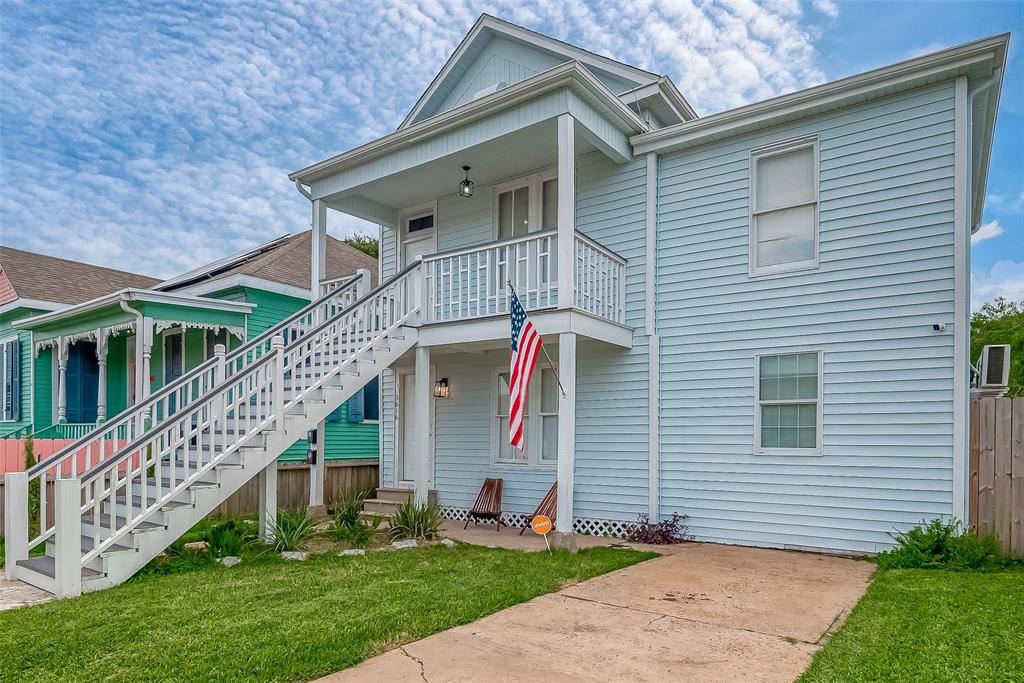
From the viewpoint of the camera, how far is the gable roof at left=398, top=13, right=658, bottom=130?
1040 centimetres

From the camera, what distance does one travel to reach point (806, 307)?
805 centimetres

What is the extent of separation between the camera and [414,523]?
837 centimetres

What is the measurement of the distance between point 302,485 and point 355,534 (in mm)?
4688

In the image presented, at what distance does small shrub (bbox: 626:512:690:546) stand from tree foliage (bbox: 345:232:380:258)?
92.6 ft

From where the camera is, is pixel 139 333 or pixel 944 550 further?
pixel 139 333

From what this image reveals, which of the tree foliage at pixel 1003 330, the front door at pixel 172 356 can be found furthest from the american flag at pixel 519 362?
the tree foliage at pixel 1003 330

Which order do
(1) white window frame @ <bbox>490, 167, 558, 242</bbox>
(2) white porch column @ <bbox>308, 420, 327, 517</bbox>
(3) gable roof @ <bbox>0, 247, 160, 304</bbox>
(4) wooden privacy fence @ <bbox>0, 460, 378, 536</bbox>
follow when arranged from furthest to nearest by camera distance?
1. (3) gable roof @ <bbox>0, 247, 160, 304</bbox>
2. (4) wooden privacy fence @ <bbox>0, 460, 378, 536</bbox>
3. (2) white porch column @ <bbox>308, 420, 327, 517</bbox>
4. (1) white window frame @ <bbox>490, 167, 558, 242</bbox>

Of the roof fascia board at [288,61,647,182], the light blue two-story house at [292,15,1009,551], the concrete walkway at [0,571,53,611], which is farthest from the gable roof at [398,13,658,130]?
the concrete walkway at [0,571,53,611]

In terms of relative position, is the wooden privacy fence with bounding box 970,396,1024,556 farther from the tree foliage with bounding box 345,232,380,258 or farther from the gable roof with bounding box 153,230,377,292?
the tree foliage with bounding box 345,232,380,258

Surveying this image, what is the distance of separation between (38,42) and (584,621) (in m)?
16.5

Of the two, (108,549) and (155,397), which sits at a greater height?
(155,397)

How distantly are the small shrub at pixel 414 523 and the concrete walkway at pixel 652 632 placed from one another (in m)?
2.74

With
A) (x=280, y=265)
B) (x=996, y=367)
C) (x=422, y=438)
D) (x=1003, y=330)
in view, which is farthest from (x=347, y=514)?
(x=1003, y=330)

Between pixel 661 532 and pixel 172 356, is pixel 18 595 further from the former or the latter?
pixel 172 356
